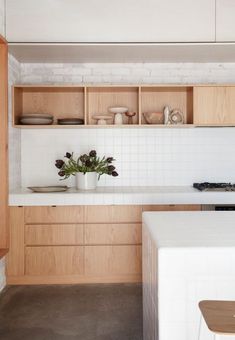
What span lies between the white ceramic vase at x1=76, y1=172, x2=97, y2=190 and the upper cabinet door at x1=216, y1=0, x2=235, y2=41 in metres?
1.94

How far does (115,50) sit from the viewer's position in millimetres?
4125

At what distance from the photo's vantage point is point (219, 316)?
1276 millimetres

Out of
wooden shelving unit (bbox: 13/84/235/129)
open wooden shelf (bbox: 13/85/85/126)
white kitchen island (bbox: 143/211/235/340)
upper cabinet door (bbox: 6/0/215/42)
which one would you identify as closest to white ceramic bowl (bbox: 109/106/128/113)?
wooden shelving unit (bbox: 13/84/235/129)

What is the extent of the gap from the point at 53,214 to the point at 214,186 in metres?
1.78

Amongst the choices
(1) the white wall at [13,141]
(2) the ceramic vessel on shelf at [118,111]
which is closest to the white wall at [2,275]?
(1) the white wall at [13,141]

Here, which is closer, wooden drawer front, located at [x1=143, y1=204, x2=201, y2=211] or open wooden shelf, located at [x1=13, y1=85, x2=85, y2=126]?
wooden drawer front, located at [x1=143, y1=204, x2=201, y2=211]

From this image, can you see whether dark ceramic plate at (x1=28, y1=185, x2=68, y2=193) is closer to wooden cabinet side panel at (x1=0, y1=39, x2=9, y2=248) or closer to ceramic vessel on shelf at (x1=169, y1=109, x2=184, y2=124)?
wooden cabinet side panel at (x1=0, y1=39, x2=9, y2=248)

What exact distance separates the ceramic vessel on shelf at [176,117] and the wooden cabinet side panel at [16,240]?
6.43 ft

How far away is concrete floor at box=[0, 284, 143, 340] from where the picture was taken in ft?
9.41

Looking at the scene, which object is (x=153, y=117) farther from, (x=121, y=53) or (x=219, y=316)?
(x=219, y=316)

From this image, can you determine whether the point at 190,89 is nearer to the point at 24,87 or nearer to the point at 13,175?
the point at 24,87

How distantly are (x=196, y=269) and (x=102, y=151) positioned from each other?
313cm

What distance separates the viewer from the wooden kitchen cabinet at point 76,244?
13.1 feet

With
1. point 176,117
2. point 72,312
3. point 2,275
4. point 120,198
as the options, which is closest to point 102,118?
point 176,117
